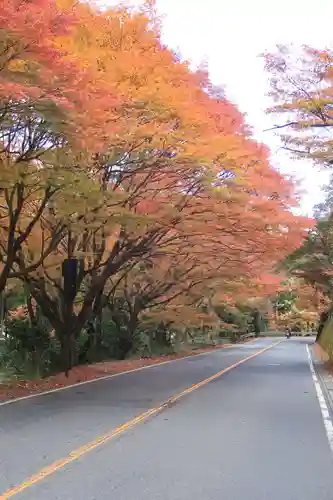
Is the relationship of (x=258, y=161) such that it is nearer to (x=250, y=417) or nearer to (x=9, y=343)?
(x=250, y=417)

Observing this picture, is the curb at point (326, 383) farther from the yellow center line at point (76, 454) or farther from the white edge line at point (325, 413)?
the yellow center line at point (76, 454)

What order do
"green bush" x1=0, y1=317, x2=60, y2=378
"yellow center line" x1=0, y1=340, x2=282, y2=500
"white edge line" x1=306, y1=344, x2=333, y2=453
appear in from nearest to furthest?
"yellow center line" x1=0, y1=340, x2=282, y2=500 → "white edge line" x1=306, y1=344, x2=333, y2=453 → "green bush" x1=0, y1=317, x2=60, y2=378

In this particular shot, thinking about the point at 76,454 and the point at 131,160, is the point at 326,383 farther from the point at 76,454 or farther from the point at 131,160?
the point at 76,454

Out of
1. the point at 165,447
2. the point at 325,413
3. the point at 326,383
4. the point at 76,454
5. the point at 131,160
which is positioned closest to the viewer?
the point at 76,454

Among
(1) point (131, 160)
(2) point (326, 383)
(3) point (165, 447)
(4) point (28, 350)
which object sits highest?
(1) point (131, 160)

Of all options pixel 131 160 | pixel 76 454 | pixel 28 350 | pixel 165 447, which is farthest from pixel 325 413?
pixel 28 350

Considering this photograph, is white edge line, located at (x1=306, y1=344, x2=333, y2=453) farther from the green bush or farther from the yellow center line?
the green bush

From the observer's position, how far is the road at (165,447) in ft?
20.2

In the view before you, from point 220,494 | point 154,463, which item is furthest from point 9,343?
point 220,494

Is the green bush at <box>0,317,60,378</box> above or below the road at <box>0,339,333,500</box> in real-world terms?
above

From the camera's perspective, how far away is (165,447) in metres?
8.27

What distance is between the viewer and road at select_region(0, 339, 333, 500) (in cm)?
617

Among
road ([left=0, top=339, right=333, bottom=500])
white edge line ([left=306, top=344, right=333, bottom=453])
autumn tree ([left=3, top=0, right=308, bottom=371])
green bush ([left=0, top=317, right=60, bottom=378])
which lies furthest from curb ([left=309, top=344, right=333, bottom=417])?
green bush ([left=0, top=317, right=60, bottom=378])

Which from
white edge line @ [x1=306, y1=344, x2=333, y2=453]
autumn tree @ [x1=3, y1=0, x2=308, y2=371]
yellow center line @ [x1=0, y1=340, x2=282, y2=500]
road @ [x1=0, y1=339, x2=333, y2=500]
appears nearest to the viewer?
yellow center line @ [x1=0, y1=340, x2=282, y2=500]
